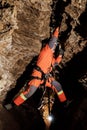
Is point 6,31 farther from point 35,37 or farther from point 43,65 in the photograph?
point 43,65

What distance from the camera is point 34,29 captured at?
6.87m

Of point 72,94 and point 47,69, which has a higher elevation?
point 47,69

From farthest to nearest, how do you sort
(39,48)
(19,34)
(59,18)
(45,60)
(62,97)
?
1. (39,48)
2. (19,34)
3. (59,18)
4. (62,97)
5. (45,60)

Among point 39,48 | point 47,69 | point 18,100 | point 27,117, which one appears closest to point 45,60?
point 47,69

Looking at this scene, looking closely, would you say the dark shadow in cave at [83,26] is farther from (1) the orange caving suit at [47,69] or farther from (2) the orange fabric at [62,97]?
(2) the orange fabric at [62,97]

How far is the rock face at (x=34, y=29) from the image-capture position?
6.24 metres

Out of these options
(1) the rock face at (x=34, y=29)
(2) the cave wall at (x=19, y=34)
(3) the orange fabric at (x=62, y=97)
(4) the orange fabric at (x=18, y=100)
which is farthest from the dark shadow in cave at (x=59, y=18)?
(4) the orange fabric at (x=18, y=100)

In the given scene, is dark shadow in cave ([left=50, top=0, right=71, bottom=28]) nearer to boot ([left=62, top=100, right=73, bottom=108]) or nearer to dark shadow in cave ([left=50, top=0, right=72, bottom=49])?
dark shadow in cave ([left=50, top=0, right=72, bottom=49])

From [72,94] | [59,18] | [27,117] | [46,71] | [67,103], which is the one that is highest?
[59,18]

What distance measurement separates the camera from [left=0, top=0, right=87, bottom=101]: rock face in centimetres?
624

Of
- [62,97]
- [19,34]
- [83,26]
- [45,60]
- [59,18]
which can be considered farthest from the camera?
[19,34]

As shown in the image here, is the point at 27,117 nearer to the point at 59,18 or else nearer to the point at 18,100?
the point at 18,100

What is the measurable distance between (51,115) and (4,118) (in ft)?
4.80

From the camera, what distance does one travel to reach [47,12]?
22.0 ft
